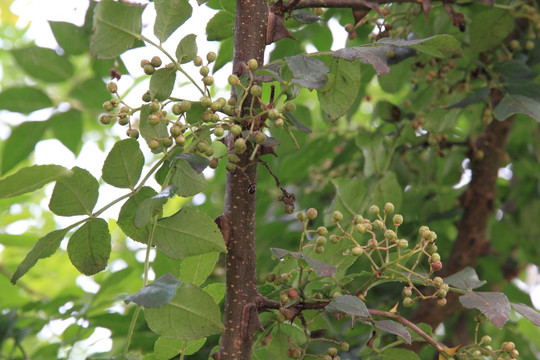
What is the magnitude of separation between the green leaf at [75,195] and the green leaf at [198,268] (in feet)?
0.53

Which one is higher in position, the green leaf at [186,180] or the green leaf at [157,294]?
the green leaf at [186,180]

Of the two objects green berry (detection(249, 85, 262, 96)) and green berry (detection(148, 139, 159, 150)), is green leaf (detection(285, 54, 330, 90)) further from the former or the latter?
green berry (detection(148, 139, 159, 150))

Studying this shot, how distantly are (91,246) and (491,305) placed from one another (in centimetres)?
53

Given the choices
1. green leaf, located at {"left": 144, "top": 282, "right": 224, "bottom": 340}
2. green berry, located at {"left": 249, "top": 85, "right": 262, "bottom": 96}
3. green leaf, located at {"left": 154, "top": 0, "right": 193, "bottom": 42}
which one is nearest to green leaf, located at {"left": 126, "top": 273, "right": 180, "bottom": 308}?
green leaf, located at {"left": 144, "top": 282, "right": 224, "bottom": 340}

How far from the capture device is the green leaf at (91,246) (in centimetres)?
86

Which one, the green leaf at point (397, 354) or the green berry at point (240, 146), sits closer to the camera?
the green berry at point (240, 146)

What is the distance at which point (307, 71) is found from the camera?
757mm

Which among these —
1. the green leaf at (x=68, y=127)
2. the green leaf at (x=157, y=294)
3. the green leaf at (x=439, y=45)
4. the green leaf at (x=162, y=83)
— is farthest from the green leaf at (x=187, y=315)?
the green leaf at (x=68, y=127)

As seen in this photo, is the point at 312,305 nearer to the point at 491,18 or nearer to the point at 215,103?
the point at 215,103

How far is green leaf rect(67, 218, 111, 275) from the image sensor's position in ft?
2.81

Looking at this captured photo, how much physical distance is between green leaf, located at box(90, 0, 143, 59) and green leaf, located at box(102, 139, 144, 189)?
14 centimetres

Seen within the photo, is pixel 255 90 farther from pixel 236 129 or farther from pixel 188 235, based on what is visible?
pixel 188 235

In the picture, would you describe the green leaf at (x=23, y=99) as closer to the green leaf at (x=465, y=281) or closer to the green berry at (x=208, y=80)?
the green berry at (x=208, y=80)

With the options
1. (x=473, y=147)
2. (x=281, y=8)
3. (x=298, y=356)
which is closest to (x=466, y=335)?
(x=473, y=147)
